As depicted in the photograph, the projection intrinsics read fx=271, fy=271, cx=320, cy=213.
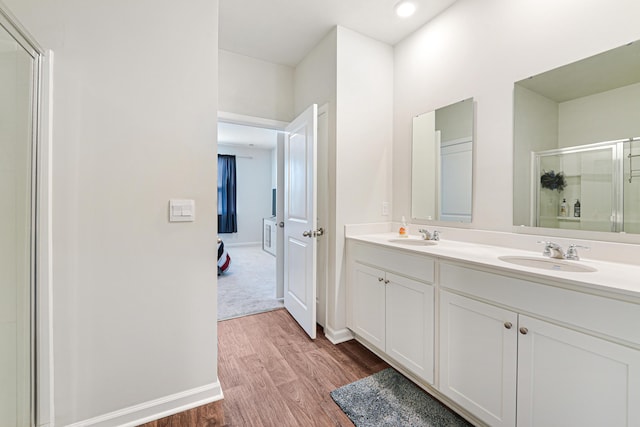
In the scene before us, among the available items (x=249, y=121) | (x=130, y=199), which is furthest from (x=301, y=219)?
(x=130, y=199)

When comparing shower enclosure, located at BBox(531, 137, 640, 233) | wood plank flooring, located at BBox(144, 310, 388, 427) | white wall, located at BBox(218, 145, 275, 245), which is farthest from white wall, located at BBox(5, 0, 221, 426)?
white wall, located at BBox(218, 145, 275, 245)

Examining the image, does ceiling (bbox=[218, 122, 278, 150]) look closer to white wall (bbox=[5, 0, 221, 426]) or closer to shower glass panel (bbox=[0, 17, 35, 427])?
white wall (bbox=[5, 0, 221, 426])

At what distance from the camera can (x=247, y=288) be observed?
12.0ft

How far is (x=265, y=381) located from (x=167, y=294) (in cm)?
87

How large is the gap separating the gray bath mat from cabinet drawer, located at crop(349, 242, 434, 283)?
0.70 metres

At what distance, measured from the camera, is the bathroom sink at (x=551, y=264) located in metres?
1.28

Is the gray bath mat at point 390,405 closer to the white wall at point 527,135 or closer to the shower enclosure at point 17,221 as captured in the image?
the white wall at point 527,135

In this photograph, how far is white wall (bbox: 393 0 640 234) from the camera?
1.42 m

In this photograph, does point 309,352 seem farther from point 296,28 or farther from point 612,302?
point 296,28

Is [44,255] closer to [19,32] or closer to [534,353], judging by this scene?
[19,32]

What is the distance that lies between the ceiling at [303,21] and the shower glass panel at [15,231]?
1.49 metres

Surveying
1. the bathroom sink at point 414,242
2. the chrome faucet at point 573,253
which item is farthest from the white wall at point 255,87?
the chrome faucet at point 573,253

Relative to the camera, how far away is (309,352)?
2.13 metres

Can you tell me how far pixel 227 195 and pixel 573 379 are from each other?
6.73 metres
